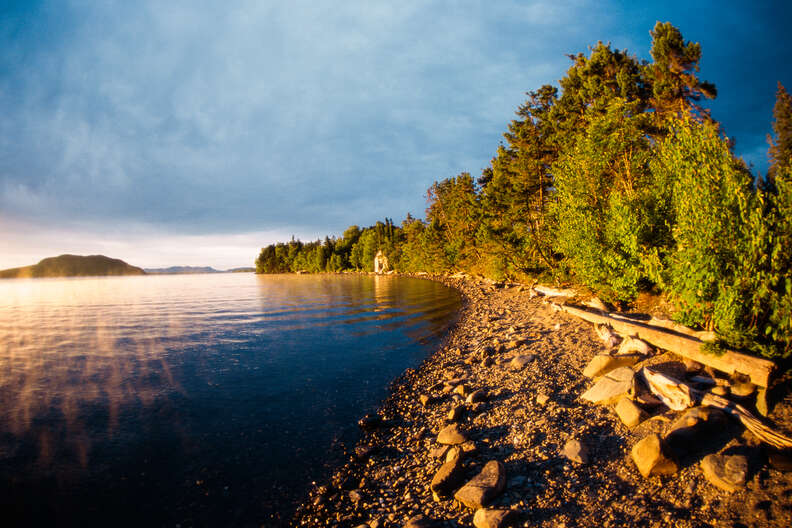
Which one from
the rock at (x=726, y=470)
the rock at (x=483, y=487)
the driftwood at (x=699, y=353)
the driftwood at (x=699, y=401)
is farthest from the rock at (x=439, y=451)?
the driftwood at (x=699, y=353)

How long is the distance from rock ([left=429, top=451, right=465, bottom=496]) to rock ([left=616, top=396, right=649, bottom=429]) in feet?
13.5

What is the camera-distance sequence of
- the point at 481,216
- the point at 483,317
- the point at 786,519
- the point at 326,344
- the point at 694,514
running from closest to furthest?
the point at 786,519
the point at 694,514
the point at 326,344
the point at 483,317
the point at 481,216

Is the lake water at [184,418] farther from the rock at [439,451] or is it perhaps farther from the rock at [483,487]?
the rock at [483,487]

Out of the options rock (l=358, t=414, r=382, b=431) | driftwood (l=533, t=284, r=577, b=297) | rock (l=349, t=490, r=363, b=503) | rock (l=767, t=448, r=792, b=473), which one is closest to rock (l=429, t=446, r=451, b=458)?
rock (l=349, t=490, r=363, b=503)

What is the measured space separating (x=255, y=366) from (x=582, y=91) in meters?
35.1

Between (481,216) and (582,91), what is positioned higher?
(582,91)

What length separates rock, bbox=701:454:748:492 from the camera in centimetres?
533

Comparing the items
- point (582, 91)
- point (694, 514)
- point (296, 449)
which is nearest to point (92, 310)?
point (296, 449)

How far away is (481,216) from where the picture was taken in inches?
2226

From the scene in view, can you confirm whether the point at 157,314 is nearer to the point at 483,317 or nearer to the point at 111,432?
the point at 111,432

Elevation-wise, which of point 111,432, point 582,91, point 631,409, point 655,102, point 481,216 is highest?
point 582,91

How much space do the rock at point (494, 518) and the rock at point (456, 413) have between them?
3.65 meters

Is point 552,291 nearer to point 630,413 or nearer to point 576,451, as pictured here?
point 630,413

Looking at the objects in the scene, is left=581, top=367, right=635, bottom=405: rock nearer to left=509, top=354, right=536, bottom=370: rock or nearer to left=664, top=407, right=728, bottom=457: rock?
left=664, top=407, right=728, bottom=457: rock
